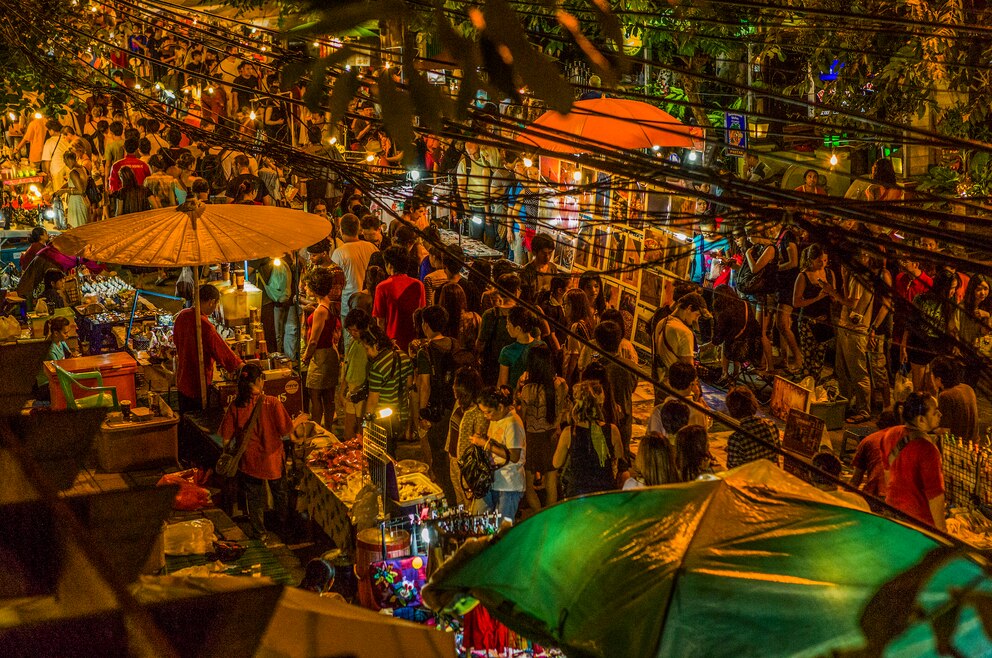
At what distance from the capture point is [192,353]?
889 cm

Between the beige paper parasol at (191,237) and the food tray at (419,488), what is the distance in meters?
2.08

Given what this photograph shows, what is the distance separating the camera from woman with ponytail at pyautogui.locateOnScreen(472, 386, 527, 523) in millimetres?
6891

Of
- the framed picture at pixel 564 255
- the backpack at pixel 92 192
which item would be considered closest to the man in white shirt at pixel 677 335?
the framed picture at pixel 564 255

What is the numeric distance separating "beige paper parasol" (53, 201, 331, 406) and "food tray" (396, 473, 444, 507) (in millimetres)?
2077

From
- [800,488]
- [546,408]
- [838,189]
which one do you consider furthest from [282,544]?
[838,189]

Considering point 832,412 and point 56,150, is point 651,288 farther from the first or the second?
point 56,150

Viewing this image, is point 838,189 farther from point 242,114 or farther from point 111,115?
point 111,115

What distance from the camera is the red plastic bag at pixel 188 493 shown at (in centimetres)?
784

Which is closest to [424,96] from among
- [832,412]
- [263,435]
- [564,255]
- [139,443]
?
[263,435]

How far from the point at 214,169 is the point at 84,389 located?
31.0ft

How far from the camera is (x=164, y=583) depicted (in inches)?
110

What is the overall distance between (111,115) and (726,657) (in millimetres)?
18457

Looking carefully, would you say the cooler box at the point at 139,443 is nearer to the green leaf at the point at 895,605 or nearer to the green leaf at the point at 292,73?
the green leaf at the point at 292,73

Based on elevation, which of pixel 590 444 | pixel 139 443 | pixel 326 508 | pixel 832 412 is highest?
pixel 590 444
